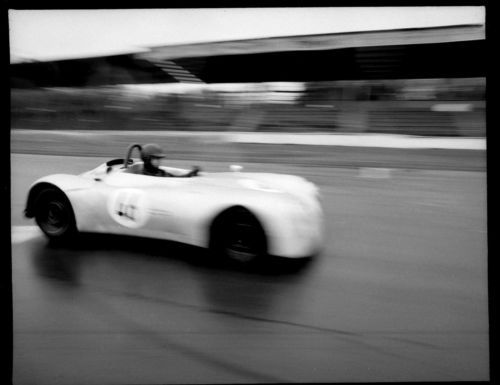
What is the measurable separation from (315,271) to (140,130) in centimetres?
145

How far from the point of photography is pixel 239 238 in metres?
2.93

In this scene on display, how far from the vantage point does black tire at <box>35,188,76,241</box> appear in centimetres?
316

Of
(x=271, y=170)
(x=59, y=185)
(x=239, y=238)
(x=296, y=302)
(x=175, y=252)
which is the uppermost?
(x=271, y=170)

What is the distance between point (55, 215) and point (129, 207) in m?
0.60

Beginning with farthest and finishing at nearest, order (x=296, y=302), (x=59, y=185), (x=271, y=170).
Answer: (x=59, y=185), (x=271, y=170), (x=296, y=302)

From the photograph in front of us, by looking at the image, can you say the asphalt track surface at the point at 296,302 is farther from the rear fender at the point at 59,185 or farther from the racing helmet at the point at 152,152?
the racing helmet at the point at 152,152

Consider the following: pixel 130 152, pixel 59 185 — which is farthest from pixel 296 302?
pixel 59 185

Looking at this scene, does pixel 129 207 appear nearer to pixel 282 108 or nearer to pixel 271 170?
pixel 271 170

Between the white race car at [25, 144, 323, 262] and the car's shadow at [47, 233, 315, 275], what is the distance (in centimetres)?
4

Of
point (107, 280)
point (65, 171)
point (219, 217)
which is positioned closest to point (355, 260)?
point (219, 217)

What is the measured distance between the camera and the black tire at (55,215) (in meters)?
3.16

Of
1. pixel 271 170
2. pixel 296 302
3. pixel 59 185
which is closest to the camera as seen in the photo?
pixel 296 302

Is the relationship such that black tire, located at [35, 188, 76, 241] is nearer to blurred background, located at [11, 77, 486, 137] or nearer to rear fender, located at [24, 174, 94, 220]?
rear fender, located at [24, 174, 94, 220]

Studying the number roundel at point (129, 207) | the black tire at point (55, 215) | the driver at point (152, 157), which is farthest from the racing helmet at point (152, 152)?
the black tire at point (55, 215)
